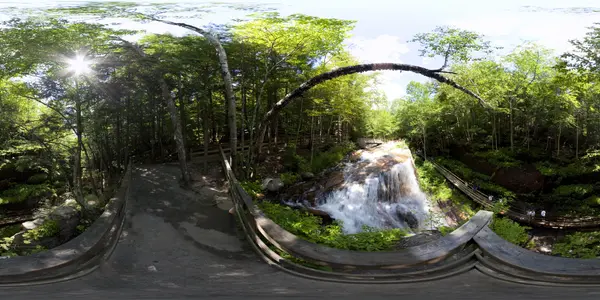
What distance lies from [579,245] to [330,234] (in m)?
2.52

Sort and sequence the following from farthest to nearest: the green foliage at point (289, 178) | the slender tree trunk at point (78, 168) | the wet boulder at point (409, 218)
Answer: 1. the wet boulder at point (409, 218)
2. the green foliage at point (289, 178)
3. the slender tree trunk at point (78, 168)

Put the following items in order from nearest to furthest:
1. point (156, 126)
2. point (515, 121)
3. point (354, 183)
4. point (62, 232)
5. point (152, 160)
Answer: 1. point (515, 121)
2. point (62, 232)
3. point (354, 183)
4. point (156, 126)
5. point (152, 160)

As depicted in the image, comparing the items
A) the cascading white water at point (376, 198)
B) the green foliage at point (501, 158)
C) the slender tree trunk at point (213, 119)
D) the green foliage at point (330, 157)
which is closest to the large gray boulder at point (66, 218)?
the slender tree trunk at point (213, 119)

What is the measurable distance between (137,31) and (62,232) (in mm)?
3786

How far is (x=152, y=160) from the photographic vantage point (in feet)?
27.2

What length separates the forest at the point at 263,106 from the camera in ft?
11.5

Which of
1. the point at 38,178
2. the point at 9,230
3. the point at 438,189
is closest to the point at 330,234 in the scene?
the point at 438,189

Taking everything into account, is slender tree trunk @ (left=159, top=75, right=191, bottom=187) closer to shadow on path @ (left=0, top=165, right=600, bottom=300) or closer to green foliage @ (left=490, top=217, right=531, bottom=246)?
shadow on path @ (left=0, top=165, right=600, bottom=300)

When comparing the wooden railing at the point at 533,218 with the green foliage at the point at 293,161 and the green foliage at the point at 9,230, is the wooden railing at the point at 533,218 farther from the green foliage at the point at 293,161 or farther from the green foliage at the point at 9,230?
the green foliage at the point at 9,230

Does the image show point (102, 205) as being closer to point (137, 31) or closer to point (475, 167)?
point (137, 31)

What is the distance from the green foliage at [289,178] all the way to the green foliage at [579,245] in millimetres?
3543

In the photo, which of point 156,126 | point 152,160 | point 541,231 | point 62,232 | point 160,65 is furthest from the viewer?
point 152,160

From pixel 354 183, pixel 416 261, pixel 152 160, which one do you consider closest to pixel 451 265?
pixel 416 261

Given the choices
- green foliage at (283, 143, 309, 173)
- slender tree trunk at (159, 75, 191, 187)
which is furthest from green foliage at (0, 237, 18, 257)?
green foliage at (283, 143, 309, 173)
